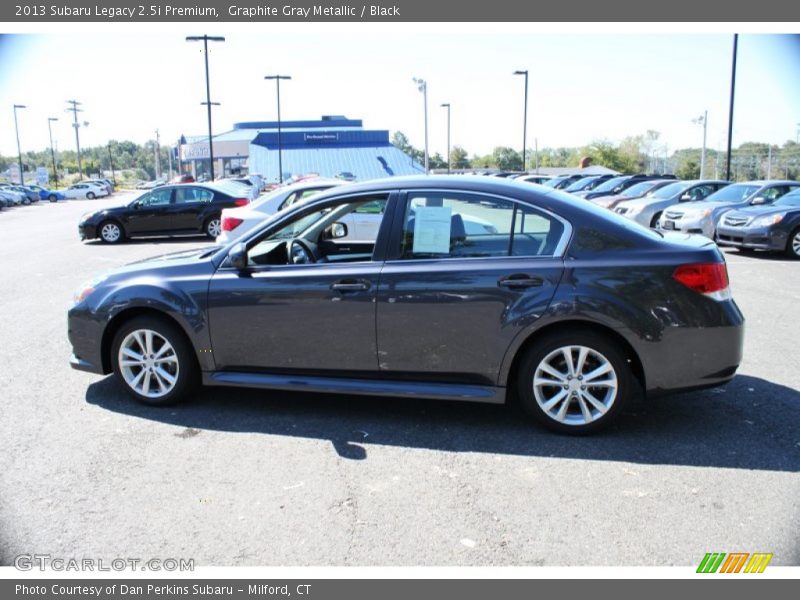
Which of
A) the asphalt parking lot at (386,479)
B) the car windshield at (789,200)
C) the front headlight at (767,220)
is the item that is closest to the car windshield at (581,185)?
the car windshield at (789,200)

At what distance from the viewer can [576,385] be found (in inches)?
173

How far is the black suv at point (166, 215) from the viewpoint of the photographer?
17906 mm

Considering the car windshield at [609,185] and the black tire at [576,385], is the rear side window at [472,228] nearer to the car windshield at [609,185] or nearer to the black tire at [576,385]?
the black tire at [576,385]

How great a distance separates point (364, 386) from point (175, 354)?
1.44 metres

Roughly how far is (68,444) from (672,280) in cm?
399

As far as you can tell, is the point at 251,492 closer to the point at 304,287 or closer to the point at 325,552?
the point at 325,552

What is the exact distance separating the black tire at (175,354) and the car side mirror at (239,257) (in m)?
0.66

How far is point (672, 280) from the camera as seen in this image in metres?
4.29

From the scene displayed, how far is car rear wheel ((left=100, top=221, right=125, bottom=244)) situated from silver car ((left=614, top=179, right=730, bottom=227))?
43.3 ft

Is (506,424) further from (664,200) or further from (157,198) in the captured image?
(157,198)

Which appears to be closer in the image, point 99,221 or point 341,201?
point 341,201

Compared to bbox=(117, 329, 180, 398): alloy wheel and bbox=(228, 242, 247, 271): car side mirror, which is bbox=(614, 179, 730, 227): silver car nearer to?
bbox=(228, 242, 247, 271): car side mirror

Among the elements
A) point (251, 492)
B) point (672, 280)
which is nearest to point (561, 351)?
point (672, 280)

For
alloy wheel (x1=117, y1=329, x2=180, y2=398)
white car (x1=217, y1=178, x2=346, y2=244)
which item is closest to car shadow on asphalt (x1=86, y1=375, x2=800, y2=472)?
alloy wheel (x1=117, y1=329, x2=180, y2=398)
